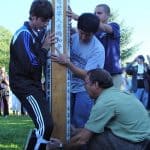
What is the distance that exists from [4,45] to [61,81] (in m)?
60.2

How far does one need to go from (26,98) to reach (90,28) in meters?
1.10

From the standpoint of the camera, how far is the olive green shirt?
5.67m

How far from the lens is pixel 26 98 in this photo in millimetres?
6000

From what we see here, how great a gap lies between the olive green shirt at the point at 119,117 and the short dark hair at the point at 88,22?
894mm

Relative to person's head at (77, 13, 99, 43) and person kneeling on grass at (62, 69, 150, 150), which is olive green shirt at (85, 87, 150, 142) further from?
person's head at (77, 13, 99, 43)

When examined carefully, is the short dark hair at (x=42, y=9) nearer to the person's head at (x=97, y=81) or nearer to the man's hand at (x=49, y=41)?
the man's hand at (x=49, y=41)

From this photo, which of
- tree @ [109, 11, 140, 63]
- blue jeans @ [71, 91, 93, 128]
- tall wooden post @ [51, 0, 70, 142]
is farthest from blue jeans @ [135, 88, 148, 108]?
tree @ [109, 11, 140, 63]

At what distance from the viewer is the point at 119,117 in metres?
5.73

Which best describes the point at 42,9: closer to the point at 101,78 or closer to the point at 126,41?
the point at 101,78

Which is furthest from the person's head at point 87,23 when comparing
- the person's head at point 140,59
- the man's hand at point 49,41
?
the person's head at point 140,59

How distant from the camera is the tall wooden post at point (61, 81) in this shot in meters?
6.17

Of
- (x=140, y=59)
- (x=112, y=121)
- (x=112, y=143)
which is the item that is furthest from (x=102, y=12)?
(x=140, y=59)

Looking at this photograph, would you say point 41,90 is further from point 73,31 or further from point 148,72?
point 148,72

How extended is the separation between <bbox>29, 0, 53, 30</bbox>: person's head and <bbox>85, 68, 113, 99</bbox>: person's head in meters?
0.71
